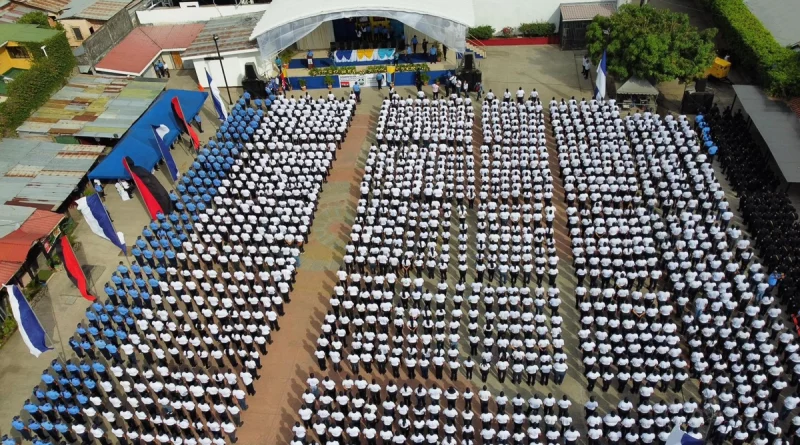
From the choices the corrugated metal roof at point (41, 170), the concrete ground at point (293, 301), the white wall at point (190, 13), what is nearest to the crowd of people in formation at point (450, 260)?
the concrete ground at point (293, 301)

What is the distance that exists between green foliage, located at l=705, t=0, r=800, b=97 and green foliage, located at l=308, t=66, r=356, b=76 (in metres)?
17.1

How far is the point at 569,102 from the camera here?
2809 centimetres

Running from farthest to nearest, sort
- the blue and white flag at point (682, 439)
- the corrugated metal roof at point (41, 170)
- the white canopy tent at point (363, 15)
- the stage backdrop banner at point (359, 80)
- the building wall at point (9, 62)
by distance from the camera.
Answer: the stage backdrop banner at point (359, 80)
the building wall at point (9, 62)
the white canopy tent at point (363, 15)
the corrugated metal roof at point (41, 170)
the blue and white flag at point (682, 439)

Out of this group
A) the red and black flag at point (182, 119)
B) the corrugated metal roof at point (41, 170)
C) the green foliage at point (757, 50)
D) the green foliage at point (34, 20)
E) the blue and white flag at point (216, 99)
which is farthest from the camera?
the green foliage at point (34, 20)

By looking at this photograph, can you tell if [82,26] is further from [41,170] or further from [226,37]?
[41,170]

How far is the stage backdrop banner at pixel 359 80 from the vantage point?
31.6 m

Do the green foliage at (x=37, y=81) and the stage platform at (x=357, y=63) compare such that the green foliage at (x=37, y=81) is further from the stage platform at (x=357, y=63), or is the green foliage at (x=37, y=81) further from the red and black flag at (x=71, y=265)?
the red and black flag at (x=71, y=265)

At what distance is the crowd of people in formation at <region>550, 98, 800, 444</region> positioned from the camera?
16641 millimetres

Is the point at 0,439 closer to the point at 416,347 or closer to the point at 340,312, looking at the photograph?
the point at 340,312

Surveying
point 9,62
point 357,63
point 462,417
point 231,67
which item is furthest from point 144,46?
point 462,417

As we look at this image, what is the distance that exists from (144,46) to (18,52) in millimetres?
5523

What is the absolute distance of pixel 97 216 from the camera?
20203 millimetres

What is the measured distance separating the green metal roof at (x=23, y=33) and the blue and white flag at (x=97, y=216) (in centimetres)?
1372

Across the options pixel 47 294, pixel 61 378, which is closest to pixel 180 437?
pixel 61 378
